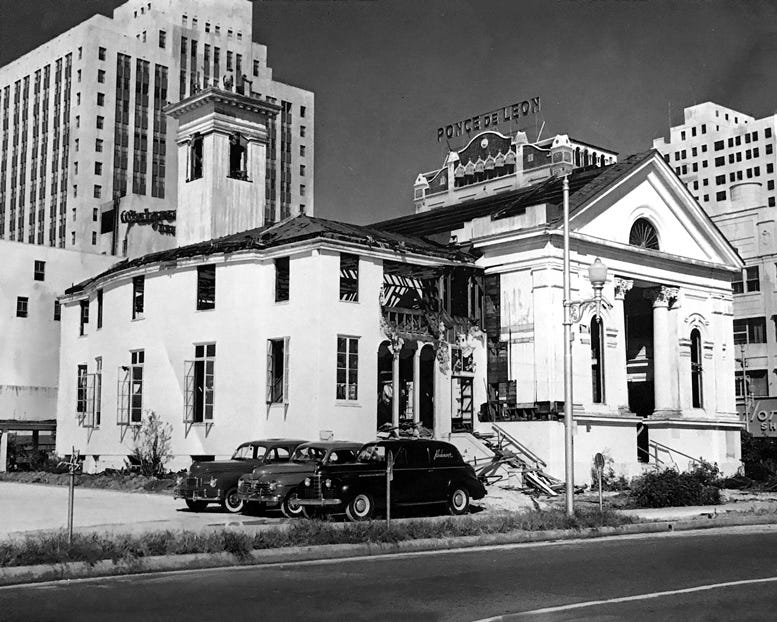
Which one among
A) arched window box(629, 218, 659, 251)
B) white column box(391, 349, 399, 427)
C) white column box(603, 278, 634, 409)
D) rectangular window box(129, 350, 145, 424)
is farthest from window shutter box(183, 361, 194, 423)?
arched window box(629, 218, 659, 251)

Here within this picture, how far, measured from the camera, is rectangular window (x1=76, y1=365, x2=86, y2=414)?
1864 inches

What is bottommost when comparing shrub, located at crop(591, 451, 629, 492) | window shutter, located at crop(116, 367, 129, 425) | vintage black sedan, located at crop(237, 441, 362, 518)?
shrub, located at crop(591, 451, 629, 492)

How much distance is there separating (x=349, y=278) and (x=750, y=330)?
48109 millimetres

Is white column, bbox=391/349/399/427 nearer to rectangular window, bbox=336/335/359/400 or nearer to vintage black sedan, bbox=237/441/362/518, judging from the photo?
rectangular window, bbox=336/335/359/400

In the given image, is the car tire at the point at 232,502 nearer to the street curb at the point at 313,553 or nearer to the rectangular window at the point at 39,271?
the street curb at the point at 313,553

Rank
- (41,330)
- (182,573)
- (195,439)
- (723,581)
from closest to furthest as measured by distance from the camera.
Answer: (723,581)
(182,573)
(195,439)
(41,330)

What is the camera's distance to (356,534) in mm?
19250

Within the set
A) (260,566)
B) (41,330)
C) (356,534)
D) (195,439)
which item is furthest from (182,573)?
(41,330)

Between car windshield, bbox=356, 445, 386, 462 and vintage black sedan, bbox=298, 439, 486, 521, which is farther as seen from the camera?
car windshield, bbox=356, 445, 386, 462

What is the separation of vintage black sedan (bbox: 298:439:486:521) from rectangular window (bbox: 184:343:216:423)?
46.9 feet

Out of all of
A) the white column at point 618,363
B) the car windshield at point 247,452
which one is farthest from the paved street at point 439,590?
the white column at point 618,363

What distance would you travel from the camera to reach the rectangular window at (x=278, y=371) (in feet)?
122

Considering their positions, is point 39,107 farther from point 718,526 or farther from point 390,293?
point 718,526

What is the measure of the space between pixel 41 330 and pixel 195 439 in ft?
122
